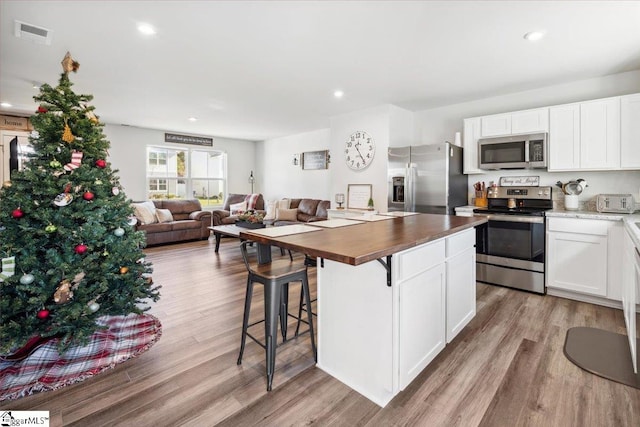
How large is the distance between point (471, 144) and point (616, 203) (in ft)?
5.21

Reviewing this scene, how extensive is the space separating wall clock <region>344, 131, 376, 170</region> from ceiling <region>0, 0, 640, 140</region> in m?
0.58

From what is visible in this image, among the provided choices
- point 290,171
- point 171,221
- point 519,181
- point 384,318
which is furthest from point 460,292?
point 290,171

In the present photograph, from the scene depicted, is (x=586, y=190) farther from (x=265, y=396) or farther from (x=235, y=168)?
(x=235, y=168)

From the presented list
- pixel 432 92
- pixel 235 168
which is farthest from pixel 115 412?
pixel 235 168

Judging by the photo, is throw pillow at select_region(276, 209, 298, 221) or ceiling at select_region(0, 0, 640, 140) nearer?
ceiling at select_region(0, 0, 640, 140)

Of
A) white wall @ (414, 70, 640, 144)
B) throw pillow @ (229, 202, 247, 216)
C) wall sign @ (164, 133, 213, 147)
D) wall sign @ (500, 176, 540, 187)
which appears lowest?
throw pillow @ (229, 202, 247, 216)

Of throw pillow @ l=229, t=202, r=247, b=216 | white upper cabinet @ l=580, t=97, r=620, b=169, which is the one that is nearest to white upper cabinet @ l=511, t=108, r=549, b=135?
white upper cabinet @ l=580, t=97, r=620, b=169

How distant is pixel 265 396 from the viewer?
5.68 feet

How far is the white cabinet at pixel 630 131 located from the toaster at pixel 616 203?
31cm

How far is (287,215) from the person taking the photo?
6648mm

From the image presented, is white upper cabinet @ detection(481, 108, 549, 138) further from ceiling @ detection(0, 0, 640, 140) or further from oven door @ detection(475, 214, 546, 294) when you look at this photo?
oven door @ detection(475, 214, 546, 294)

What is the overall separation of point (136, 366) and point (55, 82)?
3548 millimetres

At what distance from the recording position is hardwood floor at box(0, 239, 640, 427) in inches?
62.0

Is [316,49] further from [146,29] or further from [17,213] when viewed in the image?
[17,213]
